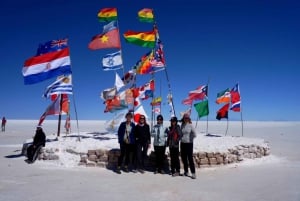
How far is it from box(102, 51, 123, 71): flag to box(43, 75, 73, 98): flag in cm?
170

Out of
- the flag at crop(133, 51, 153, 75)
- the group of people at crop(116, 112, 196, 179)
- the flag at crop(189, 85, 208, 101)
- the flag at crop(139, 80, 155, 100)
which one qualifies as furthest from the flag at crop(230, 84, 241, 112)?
the group of people at crop(116, 112, 196, 179)

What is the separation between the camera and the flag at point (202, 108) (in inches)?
769

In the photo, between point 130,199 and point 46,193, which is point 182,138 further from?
point 46,193

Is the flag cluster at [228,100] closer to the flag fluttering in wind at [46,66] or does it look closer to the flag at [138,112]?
the flag at [138,112]

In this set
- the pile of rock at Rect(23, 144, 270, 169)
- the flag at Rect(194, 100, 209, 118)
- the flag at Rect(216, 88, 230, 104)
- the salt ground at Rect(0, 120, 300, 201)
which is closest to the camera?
the salt ground at Rect(0, 120, 300, 201)

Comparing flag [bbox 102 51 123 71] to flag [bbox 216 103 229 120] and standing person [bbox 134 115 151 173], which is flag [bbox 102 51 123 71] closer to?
standing person [bbox 134 115 151 173]

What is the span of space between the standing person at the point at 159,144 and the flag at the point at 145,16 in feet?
21.3

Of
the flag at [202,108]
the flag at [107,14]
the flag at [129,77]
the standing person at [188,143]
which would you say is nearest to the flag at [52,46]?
the flag at [107,14]

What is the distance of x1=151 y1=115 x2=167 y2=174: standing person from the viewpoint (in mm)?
10844

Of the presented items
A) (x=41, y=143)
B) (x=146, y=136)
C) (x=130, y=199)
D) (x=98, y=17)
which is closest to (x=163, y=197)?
(x=130, y=199)

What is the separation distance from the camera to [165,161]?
462 inches

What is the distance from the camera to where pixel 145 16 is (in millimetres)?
15789

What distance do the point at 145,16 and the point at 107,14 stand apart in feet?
5.99

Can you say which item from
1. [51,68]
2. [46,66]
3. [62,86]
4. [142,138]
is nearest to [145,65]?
[62,86]
